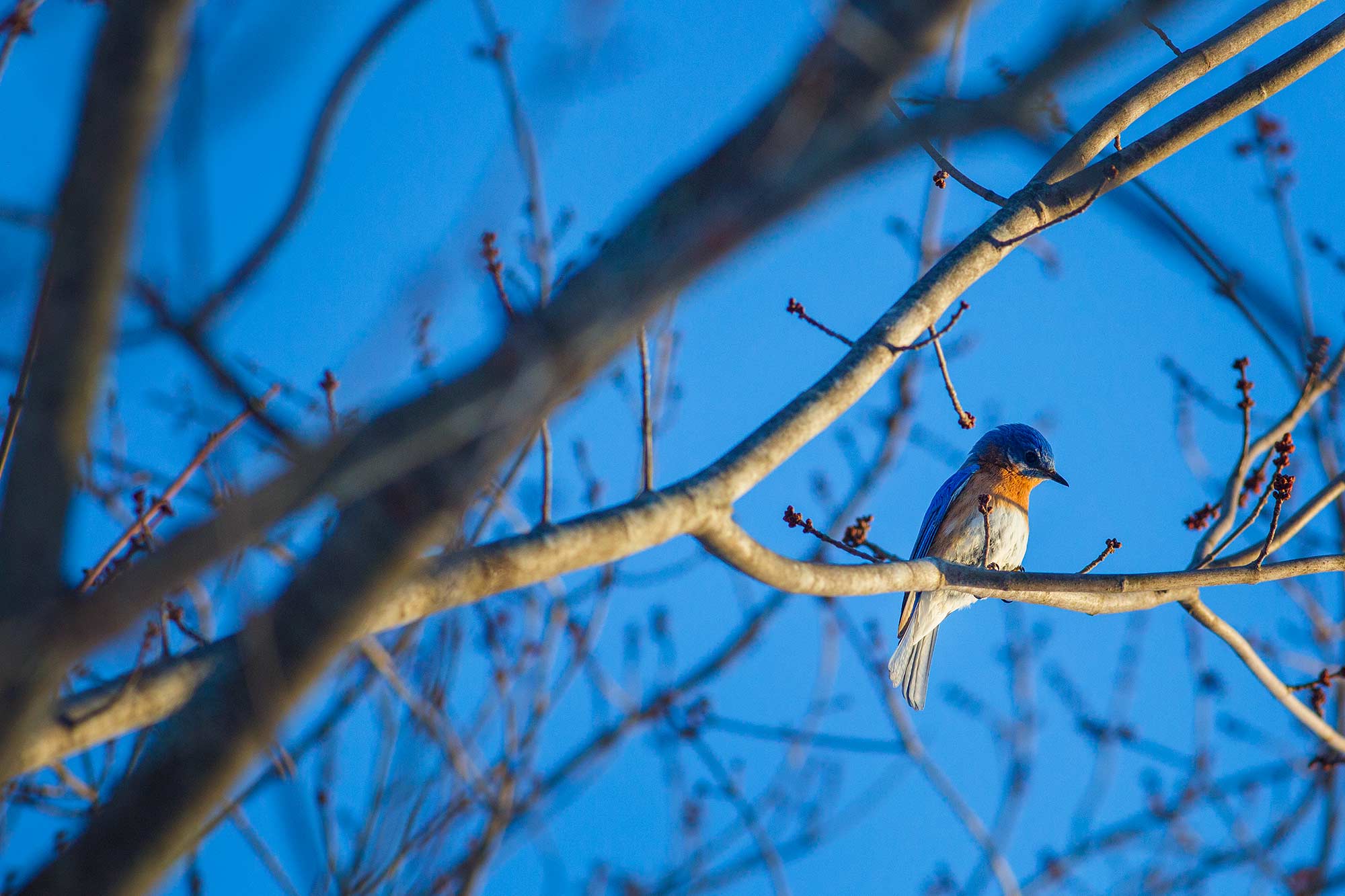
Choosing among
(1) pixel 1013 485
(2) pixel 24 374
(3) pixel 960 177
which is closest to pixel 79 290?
(2) pixel 24 374

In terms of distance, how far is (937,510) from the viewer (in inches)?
270

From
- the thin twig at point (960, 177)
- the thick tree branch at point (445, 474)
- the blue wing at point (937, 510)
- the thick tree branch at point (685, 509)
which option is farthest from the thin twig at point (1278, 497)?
the blue wing at point (937, 510)

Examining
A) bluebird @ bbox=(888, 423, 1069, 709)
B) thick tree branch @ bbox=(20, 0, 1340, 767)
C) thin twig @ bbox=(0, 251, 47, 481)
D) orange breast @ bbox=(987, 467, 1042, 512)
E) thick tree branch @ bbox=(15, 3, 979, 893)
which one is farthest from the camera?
orange breast @ bbox=(987, 467, 1042, 512)

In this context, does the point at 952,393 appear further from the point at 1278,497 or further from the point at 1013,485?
the point at 1013,485

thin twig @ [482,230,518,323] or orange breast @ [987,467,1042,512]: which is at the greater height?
orange breast @ [987,467,1042,512]

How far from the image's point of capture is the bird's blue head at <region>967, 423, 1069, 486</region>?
6.77 meters

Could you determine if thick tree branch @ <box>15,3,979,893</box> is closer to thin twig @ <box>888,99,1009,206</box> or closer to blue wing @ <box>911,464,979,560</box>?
thin twig @ <box>888,99,1009,206</box>

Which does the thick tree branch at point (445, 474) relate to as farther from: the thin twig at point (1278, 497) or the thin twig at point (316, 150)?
the thin twig at point (1278, 497)

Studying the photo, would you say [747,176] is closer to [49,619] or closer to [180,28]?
[180,28]

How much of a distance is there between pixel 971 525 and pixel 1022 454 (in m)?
0.68

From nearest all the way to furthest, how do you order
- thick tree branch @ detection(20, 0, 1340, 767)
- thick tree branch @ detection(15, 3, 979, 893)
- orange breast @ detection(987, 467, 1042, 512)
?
1. thick tree branch @ detection(15, 3, 979, 893)
2. thick tree branch @ detection(20, 0, 1340, 767)
3. orange breast @ detection(987, 467, 1042, 512)

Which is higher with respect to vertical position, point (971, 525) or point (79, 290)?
point (971, 525)

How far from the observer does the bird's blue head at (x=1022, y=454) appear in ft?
22.2

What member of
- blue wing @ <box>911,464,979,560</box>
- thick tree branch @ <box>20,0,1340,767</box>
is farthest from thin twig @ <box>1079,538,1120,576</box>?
blue wing @ <box>911,464,979,560</box>
